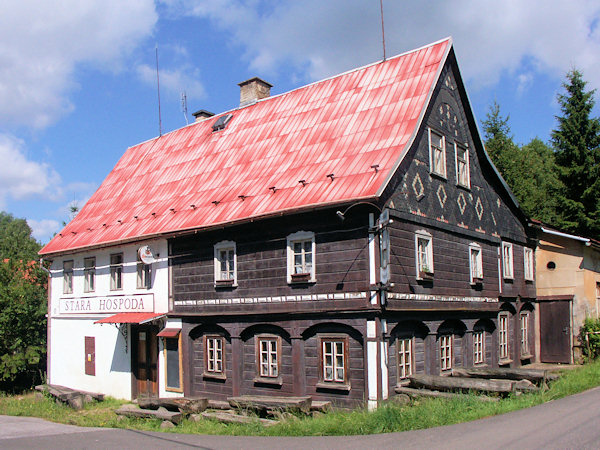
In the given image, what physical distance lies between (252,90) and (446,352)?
12606mm

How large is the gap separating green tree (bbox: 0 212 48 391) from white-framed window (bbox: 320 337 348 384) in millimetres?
15199

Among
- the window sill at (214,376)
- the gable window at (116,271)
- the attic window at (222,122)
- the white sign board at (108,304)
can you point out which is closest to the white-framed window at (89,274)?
the white sign board at (108,304)

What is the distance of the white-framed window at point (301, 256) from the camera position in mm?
15227

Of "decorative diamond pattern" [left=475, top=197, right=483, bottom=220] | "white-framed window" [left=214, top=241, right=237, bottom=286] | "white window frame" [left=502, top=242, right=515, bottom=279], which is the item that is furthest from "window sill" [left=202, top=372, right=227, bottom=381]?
"white window frame" [left=502, top=242, right=515, bottom=279]

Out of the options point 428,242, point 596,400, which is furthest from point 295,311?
point 596,400

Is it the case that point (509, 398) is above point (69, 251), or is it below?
below

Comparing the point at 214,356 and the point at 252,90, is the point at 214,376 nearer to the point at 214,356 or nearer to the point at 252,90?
the point at 214,356

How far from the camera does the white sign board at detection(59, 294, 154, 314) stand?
65.4 feet

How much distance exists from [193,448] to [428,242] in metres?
8.56

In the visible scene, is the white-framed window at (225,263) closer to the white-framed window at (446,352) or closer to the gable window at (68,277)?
the white-framed window at (446,352)

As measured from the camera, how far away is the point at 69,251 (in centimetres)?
2306

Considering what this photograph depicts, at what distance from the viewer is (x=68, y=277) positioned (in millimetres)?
24047

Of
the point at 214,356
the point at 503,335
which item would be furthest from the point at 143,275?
the point at 503,335

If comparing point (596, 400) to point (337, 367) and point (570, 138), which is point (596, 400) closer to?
point (337, 367)
